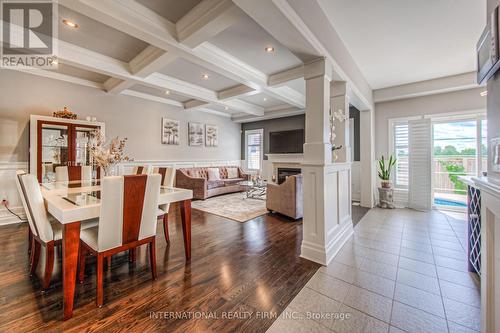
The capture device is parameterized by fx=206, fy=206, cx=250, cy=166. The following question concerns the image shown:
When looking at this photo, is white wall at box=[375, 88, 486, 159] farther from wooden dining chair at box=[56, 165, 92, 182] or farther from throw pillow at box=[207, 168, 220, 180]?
wooden dining chair at box=[56, 165, 92, 182]

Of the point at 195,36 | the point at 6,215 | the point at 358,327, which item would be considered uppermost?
the point at 195,36

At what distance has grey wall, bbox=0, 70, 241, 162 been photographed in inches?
141

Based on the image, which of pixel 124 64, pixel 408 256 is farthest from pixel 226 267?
pixel 124 64

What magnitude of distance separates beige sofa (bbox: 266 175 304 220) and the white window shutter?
288 cm

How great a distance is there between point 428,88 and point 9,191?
822 centimetres

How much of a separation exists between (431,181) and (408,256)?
120 inches

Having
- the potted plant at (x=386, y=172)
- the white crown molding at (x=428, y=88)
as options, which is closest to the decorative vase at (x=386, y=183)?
the potted plant at (x=386, y=172)

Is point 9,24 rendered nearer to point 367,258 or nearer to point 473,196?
point 367,258

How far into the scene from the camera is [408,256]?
2.42 meters

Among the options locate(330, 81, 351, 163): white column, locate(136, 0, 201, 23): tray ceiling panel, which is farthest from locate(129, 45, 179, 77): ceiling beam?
locate(330, 81, 351, 163): white column

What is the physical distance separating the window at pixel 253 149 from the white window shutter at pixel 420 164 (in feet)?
15.0

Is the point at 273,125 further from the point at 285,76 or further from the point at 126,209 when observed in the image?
the point at 126,209

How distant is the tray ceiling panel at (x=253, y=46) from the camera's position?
260 cm

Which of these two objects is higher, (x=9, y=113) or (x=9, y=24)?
(x=9, y=24)
